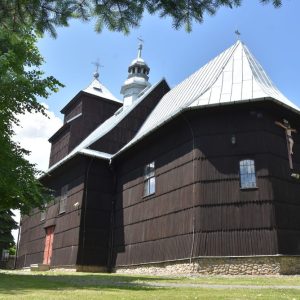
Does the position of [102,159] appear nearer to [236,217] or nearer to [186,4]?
[236,217]

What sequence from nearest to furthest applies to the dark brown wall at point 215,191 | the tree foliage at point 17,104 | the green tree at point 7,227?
the tree foliage at point 17,104
the dark brown wall at point 215,191
the green tree at point 7,227

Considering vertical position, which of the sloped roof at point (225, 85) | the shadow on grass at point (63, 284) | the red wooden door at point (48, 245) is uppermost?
the sloped roof at point (225, 85)

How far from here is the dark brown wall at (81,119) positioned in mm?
30500

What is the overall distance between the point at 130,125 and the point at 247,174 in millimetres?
10789

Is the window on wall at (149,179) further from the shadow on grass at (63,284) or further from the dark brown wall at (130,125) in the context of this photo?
the shadow on grass at (63,284)

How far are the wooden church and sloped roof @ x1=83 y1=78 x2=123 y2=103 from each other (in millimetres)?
5998

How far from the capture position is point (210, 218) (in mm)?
16625

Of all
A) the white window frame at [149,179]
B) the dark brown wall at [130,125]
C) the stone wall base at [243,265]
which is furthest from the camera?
A: the dark brown wall at [130,125]

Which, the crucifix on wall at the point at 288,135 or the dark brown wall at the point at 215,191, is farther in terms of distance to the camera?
the crucifix on wall at the point at 288,135

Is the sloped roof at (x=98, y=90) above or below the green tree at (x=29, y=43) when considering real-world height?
above

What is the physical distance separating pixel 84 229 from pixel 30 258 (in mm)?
8756

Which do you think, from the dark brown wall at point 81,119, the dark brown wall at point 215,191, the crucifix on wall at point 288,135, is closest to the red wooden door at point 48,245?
the dark brown wall at point 81,119

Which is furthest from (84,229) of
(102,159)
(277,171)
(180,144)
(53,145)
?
(53,145)

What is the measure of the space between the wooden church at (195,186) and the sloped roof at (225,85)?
7 centimetres
